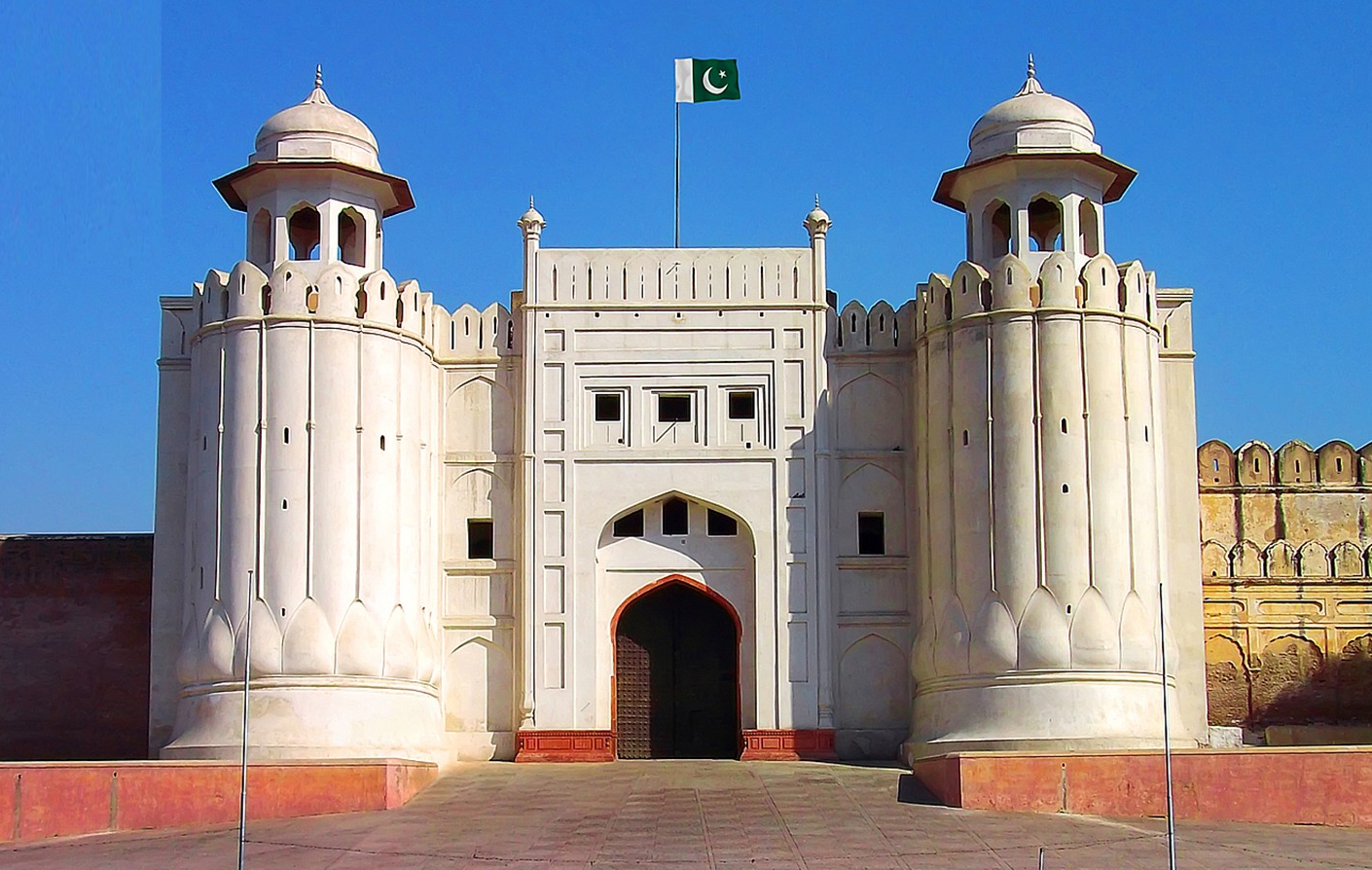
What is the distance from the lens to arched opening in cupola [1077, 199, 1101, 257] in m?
27.8

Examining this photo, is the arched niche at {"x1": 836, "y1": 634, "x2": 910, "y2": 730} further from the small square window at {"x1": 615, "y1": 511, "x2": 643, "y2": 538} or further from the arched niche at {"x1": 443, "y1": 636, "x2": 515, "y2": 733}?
the arched niche at {"x1": 443, "y1": 636, "x2": 515, "y2": 733}

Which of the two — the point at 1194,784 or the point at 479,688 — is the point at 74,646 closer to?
the point at 479,688

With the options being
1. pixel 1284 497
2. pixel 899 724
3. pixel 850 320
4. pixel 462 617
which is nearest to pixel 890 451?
pixel 850 320

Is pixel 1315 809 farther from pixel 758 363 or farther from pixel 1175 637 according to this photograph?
pixel 758 363

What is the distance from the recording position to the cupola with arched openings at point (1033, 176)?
27500 mm

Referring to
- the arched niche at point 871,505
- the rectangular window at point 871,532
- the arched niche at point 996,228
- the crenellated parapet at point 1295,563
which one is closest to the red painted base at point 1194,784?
the arched niche at point 871,505

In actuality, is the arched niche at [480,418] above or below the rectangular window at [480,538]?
above

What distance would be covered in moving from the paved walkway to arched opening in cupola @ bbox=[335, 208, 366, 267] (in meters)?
7.91

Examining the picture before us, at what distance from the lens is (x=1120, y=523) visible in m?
25.9

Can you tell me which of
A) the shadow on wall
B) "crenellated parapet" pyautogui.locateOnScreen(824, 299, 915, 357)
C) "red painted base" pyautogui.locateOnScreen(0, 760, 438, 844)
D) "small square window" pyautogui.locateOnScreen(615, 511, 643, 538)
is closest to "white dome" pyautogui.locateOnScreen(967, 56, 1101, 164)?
"crenellated parapet" pyautogui.locateOnScreen(824, 299, 915, 357)

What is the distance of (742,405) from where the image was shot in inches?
1129

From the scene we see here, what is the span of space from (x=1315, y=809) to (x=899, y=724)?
254 inches

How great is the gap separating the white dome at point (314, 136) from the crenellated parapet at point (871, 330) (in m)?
7.10

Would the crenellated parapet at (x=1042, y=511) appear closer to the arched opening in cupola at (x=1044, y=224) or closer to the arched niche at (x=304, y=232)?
the arched opening in cupola at (x=1044, y=224)
